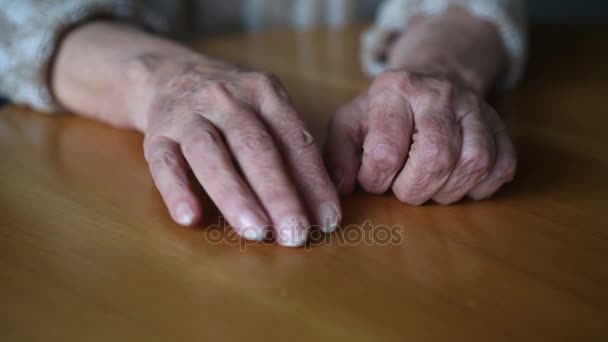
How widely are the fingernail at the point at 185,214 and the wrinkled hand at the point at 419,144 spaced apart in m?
0.15

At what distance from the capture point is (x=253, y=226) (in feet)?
1.49

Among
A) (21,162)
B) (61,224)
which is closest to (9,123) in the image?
(21,162)

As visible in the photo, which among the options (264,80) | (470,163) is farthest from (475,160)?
(264,80)

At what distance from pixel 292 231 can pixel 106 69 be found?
1.37ft

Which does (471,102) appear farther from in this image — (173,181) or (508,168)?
(173,181)

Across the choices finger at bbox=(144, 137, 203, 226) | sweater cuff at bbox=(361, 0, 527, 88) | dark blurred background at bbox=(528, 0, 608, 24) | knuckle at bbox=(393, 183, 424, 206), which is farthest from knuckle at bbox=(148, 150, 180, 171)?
dark blurred background at bbox=(528, 0, 608, 24)

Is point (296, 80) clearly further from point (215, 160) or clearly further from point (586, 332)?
point (586, 332)

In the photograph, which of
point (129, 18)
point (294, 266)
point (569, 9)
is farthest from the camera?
point (569, 9)

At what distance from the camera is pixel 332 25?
135 centimetres

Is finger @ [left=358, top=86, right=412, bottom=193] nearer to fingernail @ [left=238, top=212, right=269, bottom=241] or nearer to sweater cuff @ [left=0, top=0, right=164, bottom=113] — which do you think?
fingernail @ [left=238, top=212, right=269, bottom=241]

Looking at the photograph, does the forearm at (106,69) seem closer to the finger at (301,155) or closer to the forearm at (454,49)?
the finger at (301,155)

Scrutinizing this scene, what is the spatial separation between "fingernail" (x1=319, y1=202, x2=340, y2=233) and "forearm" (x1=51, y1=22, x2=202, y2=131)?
29 centimetres

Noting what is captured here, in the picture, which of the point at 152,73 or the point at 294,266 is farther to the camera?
the point at 152,73

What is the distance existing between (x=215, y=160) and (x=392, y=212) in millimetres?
173
